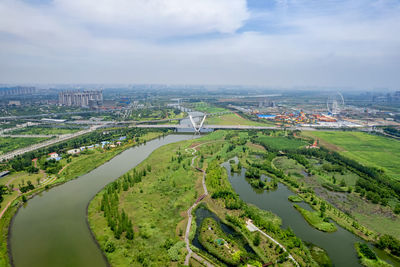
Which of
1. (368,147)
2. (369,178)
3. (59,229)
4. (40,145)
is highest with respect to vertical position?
(40,145)

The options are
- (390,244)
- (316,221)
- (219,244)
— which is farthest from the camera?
(316,221)

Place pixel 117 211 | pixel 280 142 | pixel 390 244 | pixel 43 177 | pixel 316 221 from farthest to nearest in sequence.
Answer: pixel 280 142
pixel 43 177
pixel 117 211
pixel 316 221
pixel 390 244

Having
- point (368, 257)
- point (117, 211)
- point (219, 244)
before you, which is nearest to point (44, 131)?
point (117, 211)

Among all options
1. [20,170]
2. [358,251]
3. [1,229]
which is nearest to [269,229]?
[358,251]

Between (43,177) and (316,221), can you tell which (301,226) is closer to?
(316,221)

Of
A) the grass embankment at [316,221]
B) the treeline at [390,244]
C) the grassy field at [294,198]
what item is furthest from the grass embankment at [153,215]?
the treeline at [390,244]

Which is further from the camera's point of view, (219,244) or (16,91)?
(16,91)

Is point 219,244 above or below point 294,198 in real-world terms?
below
